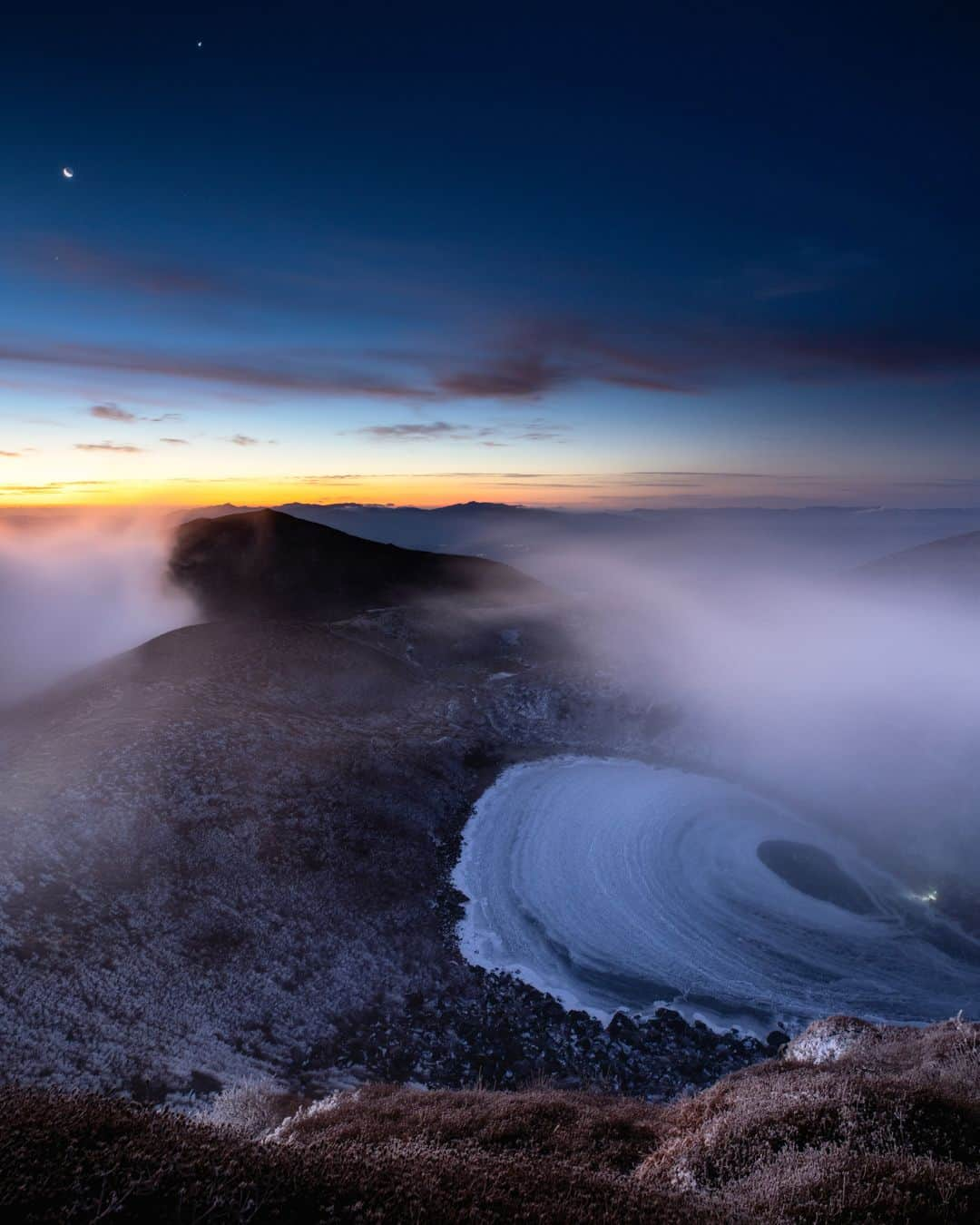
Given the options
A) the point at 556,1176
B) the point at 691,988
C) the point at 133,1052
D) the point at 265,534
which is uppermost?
the point at 265,534

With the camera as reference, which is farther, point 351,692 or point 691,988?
point 351,692

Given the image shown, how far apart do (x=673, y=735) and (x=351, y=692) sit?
82.5 feet

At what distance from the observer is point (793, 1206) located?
305 inches

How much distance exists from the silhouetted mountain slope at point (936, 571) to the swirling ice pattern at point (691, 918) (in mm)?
83957

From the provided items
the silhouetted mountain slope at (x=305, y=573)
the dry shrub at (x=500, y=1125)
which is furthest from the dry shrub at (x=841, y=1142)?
the silhouetted mountain slope at (x=305, y=573)

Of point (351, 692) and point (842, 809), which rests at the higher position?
point (351, 692)

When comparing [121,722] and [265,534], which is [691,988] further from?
[265,534]

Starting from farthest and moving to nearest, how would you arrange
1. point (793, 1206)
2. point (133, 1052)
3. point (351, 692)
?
point (351, 692) < point (133, 1052) < point (793, 1206)

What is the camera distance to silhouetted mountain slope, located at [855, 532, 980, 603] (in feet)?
324

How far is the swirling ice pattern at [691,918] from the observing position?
22.6 meters

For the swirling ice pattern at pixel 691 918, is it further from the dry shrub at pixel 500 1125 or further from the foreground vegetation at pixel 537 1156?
the dry shrub at pixel 500 1125

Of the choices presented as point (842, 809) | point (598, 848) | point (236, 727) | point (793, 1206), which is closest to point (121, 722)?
point (236, 727)

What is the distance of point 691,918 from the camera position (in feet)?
87.9

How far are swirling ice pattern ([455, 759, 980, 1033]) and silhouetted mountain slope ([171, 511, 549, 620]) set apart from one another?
5057 centimetres
